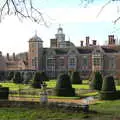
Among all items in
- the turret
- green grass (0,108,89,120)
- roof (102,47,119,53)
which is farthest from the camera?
the turret

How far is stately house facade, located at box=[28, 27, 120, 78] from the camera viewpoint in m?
62.7

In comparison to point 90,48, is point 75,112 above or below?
below

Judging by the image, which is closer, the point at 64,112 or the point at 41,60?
the point at 64,112

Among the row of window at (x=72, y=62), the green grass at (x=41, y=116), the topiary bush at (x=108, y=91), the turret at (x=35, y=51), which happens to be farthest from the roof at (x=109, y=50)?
the green grass at (x=41, y=116)

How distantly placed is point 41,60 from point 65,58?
14.4 feet

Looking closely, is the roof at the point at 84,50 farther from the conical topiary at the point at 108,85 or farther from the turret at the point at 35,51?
the conical topiary at the point at 108,85

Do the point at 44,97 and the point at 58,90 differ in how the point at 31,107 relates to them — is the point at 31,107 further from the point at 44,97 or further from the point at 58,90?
the point at 58,90

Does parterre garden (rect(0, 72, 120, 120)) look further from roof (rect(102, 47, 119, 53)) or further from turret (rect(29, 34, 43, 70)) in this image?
turret (rect(29, 34, 43, 70))

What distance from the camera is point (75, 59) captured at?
65.0 m

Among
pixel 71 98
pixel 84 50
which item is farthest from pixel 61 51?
pixel 71 98

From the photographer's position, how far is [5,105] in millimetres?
14805

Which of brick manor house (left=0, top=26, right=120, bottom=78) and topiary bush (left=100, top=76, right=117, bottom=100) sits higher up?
brick manor house (left=0, top=26, right=120, bottom=78)

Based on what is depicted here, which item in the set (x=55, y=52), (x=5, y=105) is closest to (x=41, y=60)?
(x=55, y=52)

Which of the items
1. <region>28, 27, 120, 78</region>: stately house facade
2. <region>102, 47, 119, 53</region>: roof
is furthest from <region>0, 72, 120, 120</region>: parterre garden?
<region>102, 47, 119, 53</region>: roof
